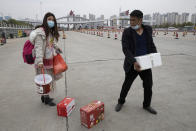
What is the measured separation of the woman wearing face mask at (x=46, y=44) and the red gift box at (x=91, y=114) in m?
1.00

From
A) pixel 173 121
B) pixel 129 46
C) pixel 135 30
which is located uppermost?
pixel 135 30

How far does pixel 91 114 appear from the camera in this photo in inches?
86.5

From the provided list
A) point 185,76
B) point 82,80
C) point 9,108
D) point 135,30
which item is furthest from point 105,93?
point 185,76

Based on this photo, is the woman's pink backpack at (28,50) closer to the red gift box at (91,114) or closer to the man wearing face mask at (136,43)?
the red gift box at (91,114)

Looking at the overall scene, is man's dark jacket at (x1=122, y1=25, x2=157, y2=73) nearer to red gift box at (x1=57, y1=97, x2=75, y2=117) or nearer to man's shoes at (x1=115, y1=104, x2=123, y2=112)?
man's shoes at (x1=115, y1=104, x2=123, y2=112)

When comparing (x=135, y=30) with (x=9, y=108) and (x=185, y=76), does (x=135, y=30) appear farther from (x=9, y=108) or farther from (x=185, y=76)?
(x=185, y=76)

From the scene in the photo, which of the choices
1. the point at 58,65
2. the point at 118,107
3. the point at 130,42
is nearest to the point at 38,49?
the point at 58,65

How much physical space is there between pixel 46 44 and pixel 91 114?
1485mm

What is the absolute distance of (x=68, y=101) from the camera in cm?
260

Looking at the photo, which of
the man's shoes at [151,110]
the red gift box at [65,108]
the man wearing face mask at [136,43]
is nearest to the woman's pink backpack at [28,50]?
the red gift box at [65,108]

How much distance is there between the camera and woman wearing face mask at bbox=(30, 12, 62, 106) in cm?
248

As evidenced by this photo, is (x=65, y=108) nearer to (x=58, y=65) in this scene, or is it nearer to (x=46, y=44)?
(x=58, y=65)

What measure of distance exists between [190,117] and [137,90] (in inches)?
51.0

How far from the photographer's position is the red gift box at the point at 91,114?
2.17 m
